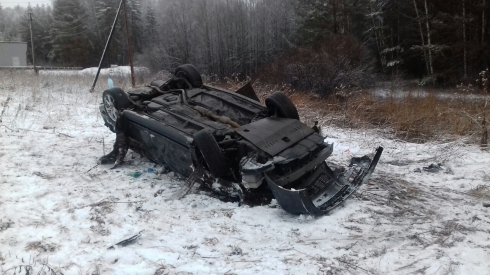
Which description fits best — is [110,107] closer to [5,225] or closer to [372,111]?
[5,225]

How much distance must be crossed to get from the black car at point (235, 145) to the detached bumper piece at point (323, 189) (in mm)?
10

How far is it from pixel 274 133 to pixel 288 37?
84.9 ft

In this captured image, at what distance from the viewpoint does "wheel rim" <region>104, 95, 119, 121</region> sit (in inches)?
234

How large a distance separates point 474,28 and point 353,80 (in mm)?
9466

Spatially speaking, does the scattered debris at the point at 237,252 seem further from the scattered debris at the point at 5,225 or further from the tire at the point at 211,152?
the scattered debris at the point at 5,225

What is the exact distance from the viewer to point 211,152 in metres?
4.36

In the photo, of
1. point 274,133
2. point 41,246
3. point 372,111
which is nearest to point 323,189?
point 274,133

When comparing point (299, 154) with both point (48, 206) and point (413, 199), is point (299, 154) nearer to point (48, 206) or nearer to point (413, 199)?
point (413, 199)

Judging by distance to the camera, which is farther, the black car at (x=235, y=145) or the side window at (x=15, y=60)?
the side window at (x=15, y=60)

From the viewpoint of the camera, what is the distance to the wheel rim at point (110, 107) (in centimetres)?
594

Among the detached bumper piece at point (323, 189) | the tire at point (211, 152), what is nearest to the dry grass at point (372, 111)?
the detached bumper piece at point (323, 189)

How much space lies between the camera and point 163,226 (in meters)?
3.97

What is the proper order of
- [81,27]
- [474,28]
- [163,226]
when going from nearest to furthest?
1. [163,226]
2. [474,28]
3. [81,27]

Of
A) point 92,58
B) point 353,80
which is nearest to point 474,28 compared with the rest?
point 353,80
